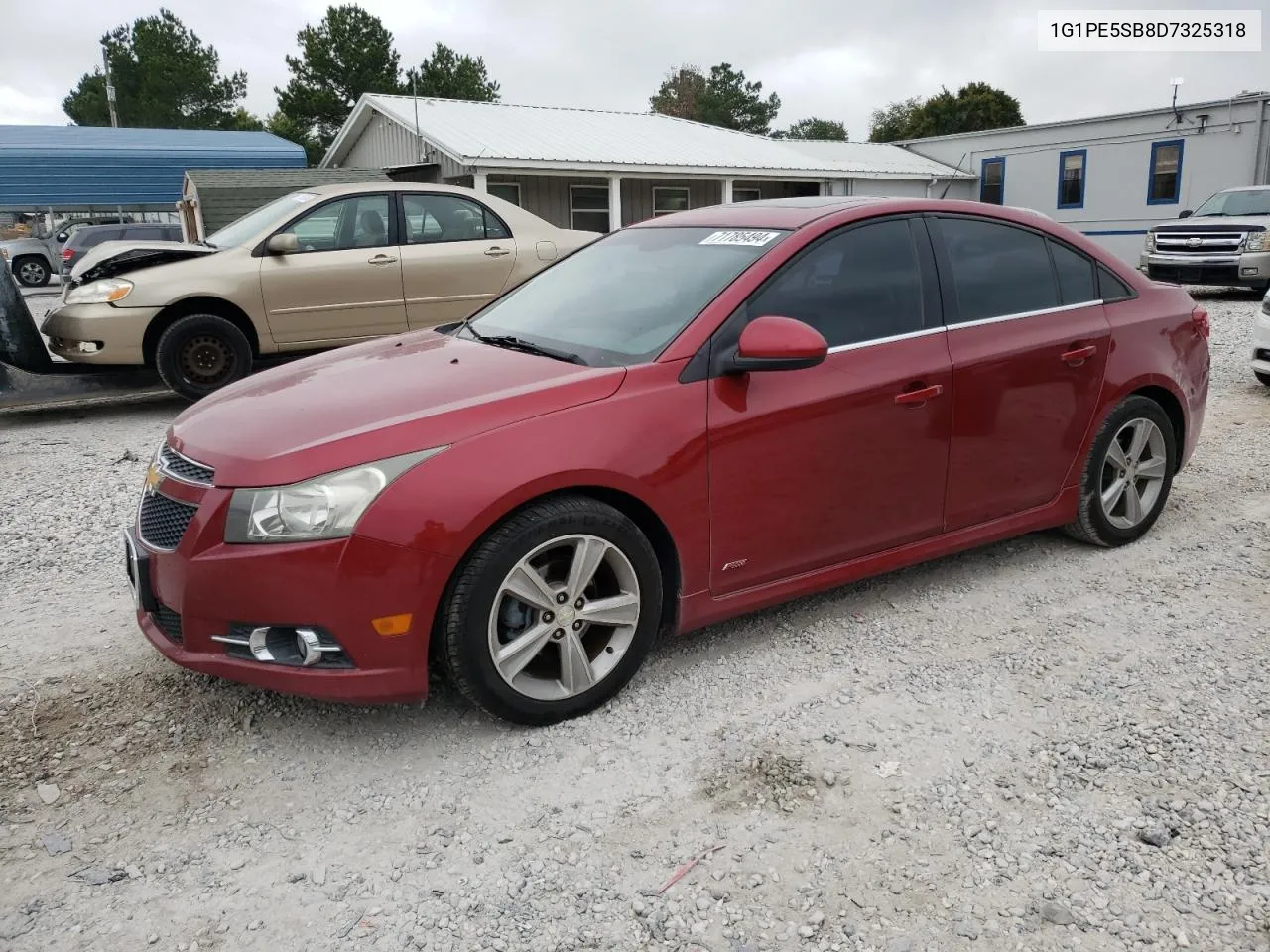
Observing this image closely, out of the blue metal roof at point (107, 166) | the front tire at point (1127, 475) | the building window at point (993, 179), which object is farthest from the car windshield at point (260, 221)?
the blue metal roof at point (107, 166)

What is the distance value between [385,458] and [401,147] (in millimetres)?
21355

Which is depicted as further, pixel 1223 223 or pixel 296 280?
pixel 1223 223

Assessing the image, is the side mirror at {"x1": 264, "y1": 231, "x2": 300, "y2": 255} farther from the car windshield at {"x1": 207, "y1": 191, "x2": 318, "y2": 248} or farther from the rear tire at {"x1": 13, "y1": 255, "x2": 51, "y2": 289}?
the rear tire at {"x1": 13, "y1": 255, "x2": 51, "y2": 289}

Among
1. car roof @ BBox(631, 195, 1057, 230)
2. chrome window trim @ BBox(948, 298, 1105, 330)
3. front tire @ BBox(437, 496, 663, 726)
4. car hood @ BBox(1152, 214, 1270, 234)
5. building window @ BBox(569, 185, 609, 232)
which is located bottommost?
front tire @ BBox(437, 496, 663, 726)

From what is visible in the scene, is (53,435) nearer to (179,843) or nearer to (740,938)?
(179,843)

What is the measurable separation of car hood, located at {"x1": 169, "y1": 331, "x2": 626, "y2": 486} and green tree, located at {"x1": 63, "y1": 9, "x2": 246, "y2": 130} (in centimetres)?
6125

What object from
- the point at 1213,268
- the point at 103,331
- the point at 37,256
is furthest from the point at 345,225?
the point at 37,256

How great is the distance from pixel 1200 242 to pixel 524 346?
15.3 meters

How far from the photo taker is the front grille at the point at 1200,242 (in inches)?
590

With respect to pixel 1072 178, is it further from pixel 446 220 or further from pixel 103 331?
pixel 103 331

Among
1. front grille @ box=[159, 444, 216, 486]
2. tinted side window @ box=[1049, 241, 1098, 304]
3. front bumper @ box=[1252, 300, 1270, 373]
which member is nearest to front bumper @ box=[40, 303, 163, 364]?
front grille @ box=[159, 444, 216, 486]

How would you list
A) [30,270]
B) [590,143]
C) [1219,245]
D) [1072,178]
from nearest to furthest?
[1219,245], [590,143], [1072,178], [30,270]

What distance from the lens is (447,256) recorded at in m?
8.43

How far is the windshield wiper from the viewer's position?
338 cm
